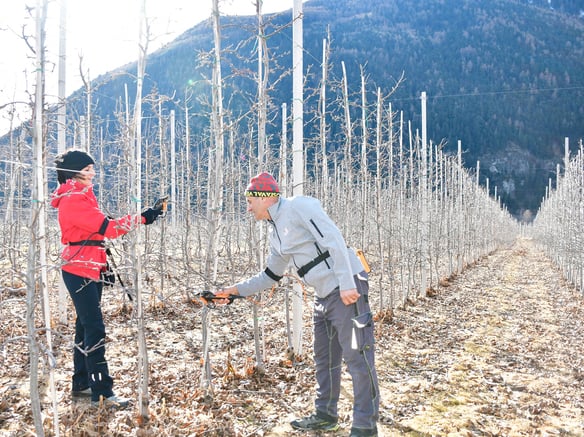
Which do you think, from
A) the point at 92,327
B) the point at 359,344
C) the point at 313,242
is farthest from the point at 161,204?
the point at 359,344

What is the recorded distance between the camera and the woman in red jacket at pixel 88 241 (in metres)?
3.46

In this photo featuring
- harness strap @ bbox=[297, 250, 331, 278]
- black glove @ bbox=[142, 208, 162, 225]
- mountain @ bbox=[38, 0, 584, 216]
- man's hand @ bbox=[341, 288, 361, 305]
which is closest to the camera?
man's hand @ bbox=[341, 288, 361, 305]

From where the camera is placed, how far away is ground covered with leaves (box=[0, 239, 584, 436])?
364 centimetres

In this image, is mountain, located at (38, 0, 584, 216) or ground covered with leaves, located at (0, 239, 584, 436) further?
mountain, located at (38, 0, 584, 216)

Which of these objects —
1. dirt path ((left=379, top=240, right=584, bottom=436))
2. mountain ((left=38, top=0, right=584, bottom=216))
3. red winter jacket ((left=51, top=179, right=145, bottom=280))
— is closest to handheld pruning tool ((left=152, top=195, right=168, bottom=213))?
red winter jacket ((left=51, top=179, right=145, bottom=280))

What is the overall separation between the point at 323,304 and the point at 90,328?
6.06 ft

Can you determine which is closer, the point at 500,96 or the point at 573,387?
the point at 573,387

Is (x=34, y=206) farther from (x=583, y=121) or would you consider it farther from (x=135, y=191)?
(x=583, y=121)

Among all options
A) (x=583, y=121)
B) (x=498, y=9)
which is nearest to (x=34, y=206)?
(x=583, y=121)

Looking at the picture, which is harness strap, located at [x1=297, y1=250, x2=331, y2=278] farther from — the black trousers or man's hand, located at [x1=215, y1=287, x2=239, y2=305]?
the black trousers

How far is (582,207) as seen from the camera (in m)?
12.3

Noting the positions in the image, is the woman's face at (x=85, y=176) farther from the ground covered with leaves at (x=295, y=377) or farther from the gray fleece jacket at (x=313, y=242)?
the gray fleece jacket at (x=313, y=242)

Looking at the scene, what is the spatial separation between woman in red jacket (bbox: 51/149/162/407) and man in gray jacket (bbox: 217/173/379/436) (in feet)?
3.09

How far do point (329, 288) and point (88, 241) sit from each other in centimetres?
189
